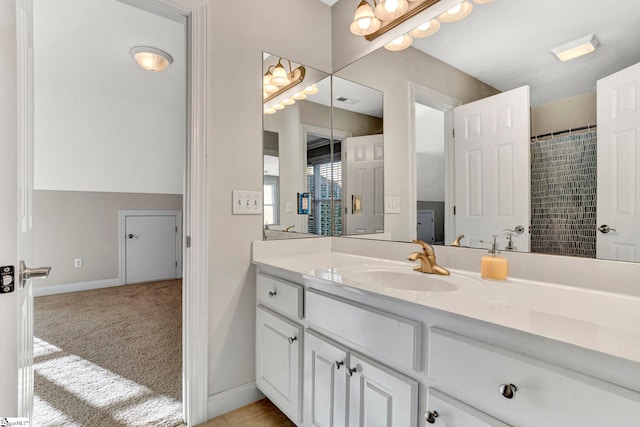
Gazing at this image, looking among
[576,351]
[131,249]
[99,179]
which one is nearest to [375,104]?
[576,351]

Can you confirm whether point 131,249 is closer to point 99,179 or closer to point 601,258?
point 99,179

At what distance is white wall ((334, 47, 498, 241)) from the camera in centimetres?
141

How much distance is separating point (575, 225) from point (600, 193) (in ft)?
0.39

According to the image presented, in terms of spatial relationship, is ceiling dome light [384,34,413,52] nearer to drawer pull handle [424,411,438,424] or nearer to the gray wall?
drawer pull handle [424,411,438,424]

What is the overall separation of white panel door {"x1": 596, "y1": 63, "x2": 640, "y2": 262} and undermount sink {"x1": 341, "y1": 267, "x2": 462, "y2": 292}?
0.48 metres

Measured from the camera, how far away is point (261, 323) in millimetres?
1560

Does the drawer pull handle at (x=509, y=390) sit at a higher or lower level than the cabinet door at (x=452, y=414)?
higher

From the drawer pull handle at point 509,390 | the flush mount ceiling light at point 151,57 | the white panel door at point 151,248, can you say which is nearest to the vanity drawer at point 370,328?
the drawer pull handle at point 509,390

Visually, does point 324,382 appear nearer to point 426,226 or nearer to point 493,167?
point 426,226

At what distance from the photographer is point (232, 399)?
156cm

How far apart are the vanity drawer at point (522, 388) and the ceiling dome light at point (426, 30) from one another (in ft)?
4.41

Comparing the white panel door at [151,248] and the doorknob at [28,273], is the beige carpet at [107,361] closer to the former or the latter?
the white panel door at [151,248]

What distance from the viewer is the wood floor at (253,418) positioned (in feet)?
4.81

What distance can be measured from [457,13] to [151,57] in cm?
240
